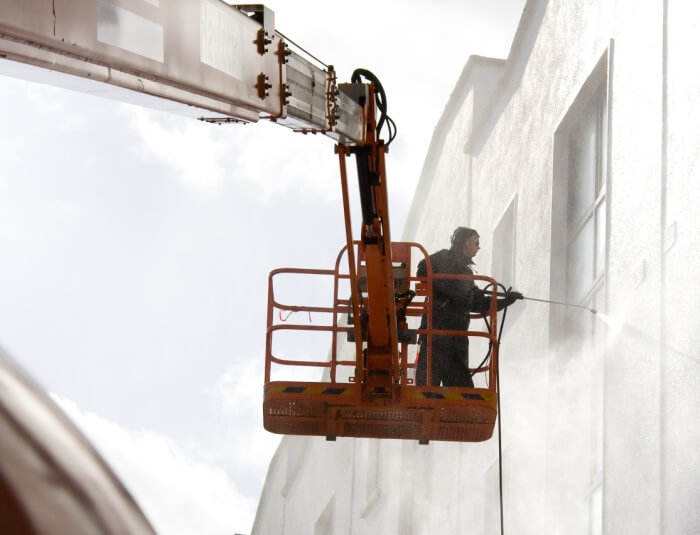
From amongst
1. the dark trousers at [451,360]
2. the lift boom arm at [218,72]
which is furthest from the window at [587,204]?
the lift boom arm at [218,72]

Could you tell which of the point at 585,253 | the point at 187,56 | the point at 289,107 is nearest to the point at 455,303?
the point at 585,253

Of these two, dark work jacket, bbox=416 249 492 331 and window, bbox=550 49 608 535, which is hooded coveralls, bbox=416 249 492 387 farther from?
window, bbox=550 49 608 535

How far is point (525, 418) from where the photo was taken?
15.4 meters

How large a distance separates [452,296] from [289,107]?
15.9 feet

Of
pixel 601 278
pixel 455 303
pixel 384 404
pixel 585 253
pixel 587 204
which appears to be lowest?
pixel 384 404

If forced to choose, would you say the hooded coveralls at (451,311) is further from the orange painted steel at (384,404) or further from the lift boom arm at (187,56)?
the lift boom arm at (187,56)

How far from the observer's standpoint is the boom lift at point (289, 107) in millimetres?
5473

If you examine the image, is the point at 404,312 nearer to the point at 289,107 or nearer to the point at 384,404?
the point at 384,404

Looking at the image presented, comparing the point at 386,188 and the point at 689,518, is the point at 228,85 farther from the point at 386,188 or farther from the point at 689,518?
the point at 689,518

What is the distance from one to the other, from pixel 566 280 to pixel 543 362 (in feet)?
3.35

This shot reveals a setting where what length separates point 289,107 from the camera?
330 inches

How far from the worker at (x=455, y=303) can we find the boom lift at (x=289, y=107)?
0.31 m

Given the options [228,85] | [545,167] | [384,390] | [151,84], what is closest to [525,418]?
[545,167]

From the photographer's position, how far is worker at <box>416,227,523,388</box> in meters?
12.7
